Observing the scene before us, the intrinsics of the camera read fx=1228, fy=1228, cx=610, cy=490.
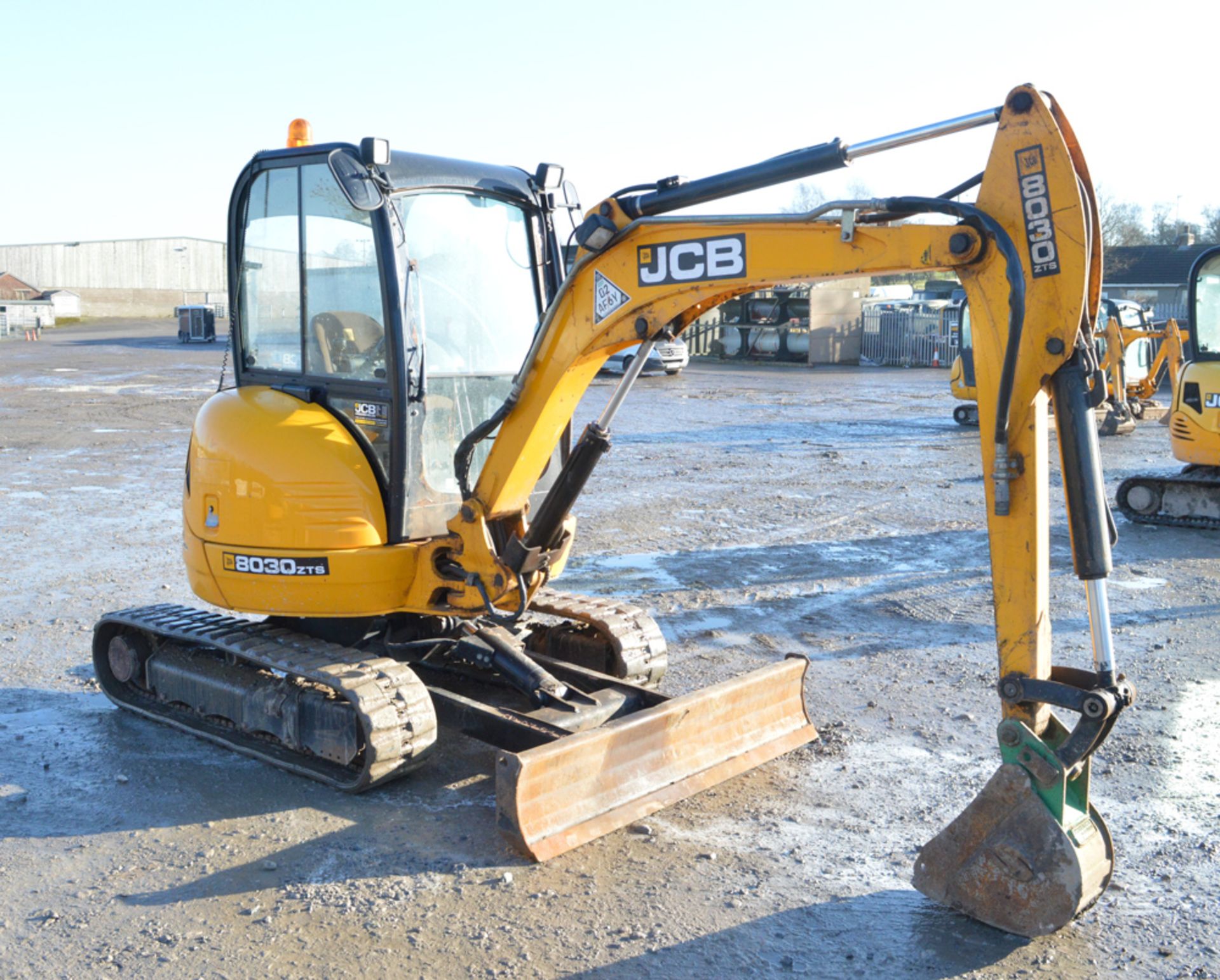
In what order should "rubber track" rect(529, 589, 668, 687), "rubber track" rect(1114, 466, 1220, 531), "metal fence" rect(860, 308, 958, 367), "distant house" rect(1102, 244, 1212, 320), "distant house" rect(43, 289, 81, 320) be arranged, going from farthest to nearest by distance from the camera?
"distant house" rect(43, 289, 81, 320), "distant house" rect(1102, 244, 1212, 320), "metal fence" rect(860, 308, 958, 367), "rubber track" rect(1114, 466, 1220, 531), "rubber track" rect(529, 589, 668, 687)

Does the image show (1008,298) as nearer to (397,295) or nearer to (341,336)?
(397,295)

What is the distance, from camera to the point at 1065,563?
10453 mm

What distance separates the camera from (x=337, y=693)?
5887mm

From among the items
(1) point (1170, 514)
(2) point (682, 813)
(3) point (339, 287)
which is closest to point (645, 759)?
(2) point (682, 813)

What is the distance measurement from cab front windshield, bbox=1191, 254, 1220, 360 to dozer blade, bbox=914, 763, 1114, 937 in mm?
9487

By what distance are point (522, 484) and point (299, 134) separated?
2.22 metres

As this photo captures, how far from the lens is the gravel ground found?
431 centimetres

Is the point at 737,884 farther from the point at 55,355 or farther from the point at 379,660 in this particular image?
the point at 55,355

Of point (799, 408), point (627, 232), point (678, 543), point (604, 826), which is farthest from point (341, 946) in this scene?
point (799, 408)

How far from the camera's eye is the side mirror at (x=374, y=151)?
5582mm

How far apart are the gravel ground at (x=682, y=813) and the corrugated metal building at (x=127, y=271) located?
86.4m

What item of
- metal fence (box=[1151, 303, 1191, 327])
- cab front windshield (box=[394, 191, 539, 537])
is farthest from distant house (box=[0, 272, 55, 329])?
cab front windshield (box=[394, 191, 539, 537])

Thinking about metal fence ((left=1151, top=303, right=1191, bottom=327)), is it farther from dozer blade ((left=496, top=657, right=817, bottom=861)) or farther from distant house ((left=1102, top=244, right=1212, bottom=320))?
dozer blade ((left=496, top=657, right=817, bottom=861))

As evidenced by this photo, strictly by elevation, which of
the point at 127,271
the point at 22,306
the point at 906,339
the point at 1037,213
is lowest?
the point at 1037,213
